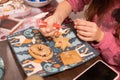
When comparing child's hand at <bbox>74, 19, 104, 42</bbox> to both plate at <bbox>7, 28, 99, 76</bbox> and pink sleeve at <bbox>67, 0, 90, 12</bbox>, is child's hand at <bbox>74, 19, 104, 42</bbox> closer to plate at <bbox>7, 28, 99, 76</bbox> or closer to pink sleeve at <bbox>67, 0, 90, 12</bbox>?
plate at <bbox>7, 28, 99, 76</bbox>

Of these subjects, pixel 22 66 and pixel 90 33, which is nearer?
pixel 22 66

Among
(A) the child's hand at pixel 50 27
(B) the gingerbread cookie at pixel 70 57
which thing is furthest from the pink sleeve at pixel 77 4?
(B) the gingerbread cookie at pixel 70 57

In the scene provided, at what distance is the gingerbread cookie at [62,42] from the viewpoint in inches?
25.9

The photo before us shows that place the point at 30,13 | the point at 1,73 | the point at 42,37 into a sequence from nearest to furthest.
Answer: the point at 1,73 → the point at 42,37 → the point at 30,13

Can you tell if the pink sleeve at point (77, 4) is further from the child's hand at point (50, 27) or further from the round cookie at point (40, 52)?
the round cookie at point (40, 52)

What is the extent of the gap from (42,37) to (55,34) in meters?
0.04

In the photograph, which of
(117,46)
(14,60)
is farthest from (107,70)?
(14,60)

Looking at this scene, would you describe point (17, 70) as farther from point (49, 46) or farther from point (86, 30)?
point (86, 30)

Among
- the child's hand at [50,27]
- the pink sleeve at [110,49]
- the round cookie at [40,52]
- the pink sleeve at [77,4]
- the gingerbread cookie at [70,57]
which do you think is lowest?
the pink sleeve at [110,49]

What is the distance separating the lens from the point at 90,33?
0.69 meters

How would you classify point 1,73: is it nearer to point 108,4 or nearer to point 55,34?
point 55,34

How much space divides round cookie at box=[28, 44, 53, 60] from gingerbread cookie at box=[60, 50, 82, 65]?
37 millimetres

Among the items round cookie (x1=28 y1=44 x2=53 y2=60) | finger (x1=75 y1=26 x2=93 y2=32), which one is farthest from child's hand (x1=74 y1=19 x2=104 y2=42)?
round cookie (x1=28 y1=44 x2=53 y2=60)

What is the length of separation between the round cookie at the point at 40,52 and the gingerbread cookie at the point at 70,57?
0.12 ft
